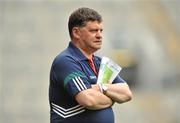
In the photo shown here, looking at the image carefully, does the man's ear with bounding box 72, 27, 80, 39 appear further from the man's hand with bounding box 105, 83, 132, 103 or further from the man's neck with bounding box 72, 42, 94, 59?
the man's hand with bounding box 105, 83, 132, 103

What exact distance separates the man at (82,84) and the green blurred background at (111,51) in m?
4.80

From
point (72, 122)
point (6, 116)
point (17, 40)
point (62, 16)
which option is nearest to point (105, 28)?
point (62, 16)

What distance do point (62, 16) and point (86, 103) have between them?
5312 millimetres

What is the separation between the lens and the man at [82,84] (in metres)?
3.72

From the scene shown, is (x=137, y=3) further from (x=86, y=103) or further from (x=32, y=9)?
(x=86, y=103)

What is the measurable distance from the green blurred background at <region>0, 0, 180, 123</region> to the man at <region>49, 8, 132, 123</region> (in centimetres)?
480

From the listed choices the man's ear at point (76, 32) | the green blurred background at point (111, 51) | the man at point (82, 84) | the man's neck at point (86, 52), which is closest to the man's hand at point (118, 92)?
the man at point (82, 84)

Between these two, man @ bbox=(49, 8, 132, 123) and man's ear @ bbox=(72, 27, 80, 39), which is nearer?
man @ bbox=(49, 8, 132, 123)

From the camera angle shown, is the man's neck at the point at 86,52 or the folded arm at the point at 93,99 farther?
the man's neck at the point at 86,52

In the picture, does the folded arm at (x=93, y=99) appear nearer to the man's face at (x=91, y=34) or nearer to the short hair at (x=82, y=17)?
the man's face at (x=91, y=34)

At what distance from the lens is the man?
3.72 meters

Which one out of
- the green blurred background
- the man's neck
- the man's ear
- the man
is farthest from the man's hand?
the green blurred background

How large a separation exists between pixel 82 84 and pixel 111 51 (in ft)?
17.1

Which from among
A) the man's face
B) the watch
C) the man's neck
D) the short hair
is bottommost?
the watch
